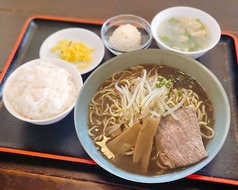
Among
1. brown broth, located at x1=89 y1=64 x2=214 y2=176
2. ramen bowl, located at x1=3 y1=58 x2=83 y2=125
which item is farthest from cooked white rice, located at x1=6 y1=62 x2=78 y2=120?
brown broth, located at x1=89 y1=64 x2=214 y2=176

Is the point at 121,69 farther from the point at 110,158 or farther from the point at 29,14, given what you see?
the point at 29,14

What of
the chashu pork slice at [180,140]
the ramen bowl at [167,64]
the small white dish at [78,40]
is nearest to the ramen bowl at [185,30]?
the ramen bowl at [167,64]

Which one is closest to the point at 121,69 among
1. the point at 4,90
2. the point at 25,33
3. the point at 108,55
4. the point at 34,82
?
the point at 108,55

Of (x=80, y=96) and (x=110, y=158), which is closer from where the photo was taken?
(x=110, y=158)

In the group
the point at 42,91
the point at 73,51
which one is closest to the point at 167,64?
the point at 73,51

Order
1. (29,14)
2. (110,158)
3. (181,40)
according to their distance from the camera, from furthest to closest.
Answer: (29,14)
(181,40)
(110,158)

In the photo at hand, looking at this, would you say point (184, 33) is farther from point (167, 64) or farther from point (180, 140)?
point (180, 140)

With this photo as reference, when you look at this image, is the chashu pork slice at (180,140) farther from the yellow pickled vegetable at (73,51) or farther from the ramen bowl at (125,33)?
the yellow pickled vegetable at (73,51)
